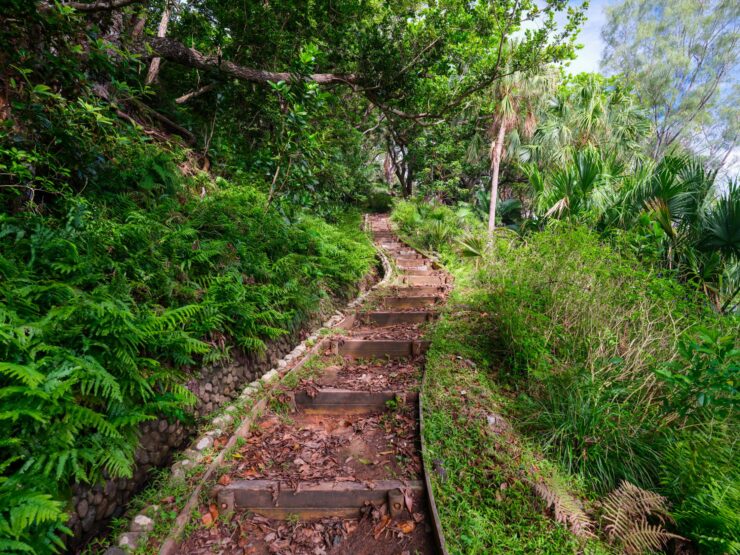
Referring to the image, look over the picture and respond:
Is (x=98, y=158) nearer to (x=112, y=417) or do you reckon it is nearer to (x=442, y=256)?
(x=112, y=417)

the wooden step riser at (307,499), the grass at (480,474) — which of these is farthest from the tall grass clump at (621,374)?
the wooden step riser at (307,499)

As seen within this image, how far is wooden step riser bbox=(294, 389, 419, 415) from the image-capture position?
3.52m

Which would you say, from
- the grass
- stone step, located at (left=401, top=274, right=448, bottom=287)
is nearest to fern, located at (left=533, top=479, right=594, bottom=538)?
the grass

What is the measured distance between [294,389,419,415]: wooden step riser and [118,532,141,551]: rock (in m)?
1.64

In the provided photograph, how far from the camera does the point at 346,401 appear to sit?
3541 mm

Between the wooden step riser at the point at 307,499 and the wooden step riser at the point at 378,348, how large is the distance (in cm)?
223

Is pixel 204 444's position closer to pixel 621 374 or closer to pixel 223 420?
pixel 223 420

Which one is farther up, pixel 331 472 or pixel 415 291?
pixel 415 291

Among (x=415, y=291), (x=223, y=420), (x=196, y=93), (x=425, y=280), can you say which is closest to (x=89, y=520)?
(x=223, y=420)

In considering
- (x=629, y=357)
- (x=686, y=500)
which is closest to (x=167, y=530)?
(x=686, y=500)

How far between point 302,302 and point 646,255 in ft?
14.5

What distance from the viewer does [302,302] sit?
15.4 ft

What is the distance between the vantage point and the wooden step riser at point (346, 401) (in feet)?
11.5

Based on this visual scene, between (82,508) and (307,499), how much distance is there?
1303mm
